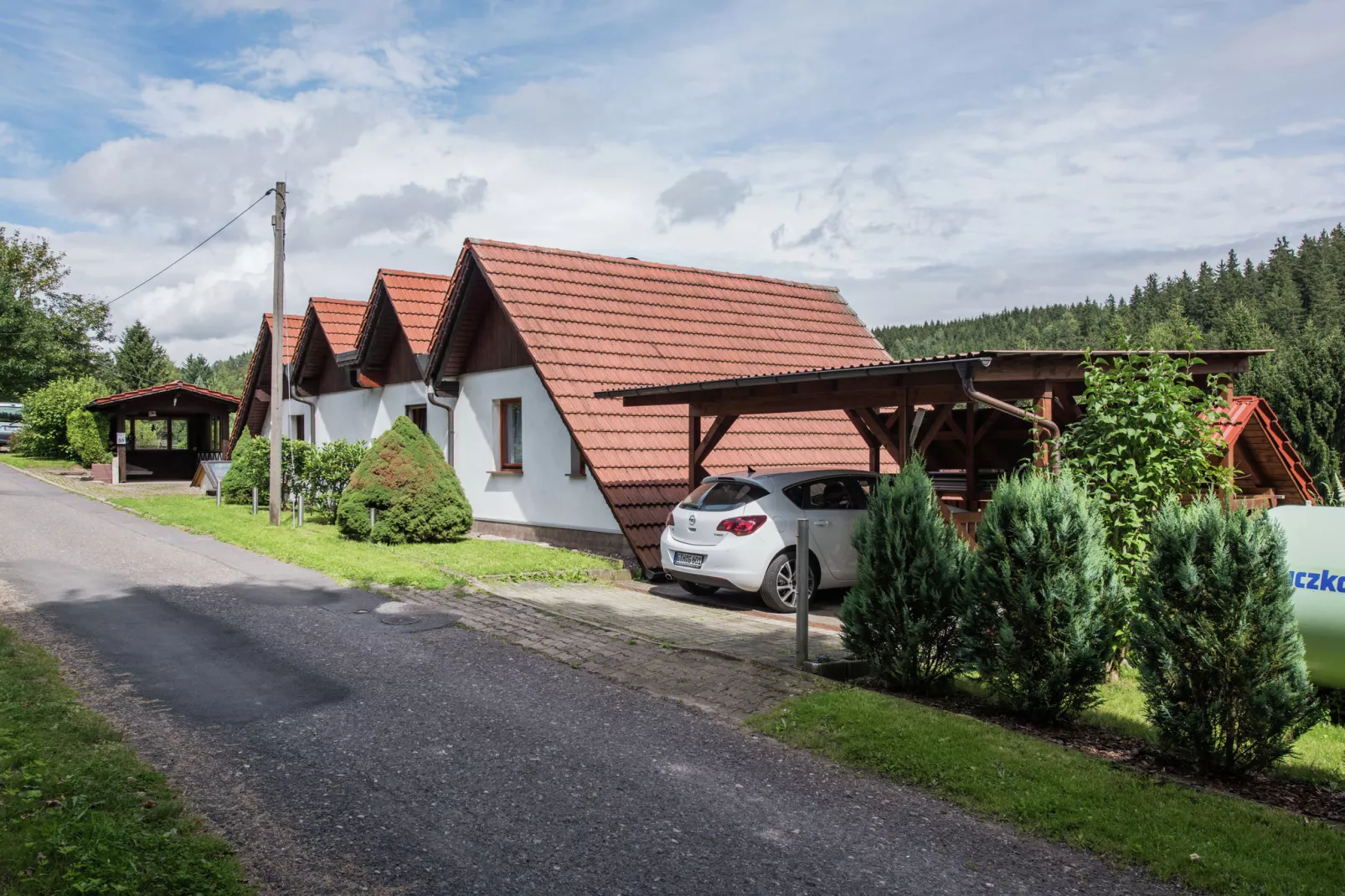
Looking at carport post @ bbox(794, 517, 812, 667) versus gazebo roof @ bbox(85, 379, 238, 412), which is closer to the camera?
carport post @ bbox(794, 517, 812, 667)

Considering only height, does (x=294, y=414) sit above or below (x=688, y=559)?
above

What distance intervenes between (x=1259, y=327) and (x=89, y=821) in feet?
222

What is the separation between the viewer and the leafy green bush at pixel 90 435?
136 feet

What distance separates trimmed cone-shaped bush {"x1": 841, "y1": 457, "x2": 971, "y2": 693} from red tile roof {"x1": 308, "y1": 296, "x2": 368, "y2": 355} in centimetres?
1969

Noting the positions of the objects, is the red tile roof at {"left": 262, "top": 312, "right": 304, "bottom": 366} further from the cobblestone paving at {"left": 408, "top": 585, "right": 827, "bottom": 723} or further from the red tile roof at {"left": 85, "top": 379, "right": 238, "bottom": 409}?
the cobblestone paving at {"left": 408, "top": 585, "right": 827, "bottom": 723}

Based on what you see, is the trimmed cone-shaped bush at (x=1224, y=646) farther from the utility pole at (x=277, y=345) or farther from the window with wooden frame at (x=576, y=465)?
the utility pole at (x=277, y=345)

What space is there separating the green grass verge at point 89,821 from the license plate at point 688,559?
22.6 feet

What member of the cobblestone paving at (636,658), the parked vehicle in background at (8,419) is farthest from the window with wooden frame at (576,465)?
the parked vehicle in background at (8,419)

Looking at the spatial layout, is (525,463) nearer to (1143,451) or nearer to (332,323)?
(332,323)

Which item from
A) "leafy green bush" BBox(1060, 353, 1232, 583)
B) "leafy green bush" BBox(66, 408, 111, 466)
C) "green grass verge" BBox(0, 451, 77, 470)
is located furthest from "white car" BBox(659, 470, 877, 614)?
"green grass verge" BBox(0, 451, 77, 470)

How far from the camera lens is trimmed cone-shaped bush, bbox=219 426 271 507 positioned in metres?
25.2

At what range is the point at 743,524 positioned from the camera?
469 inches

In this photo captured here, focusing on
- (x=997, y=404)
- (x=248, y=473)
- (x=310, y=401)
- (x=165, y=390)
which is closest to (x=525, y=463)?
(x=997, y=404)

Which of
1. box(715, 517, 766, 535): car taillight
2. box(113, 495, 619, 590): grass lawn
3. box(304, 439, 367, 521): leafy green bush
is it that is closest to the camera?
box(715, 517, 766, 535): car taillight
